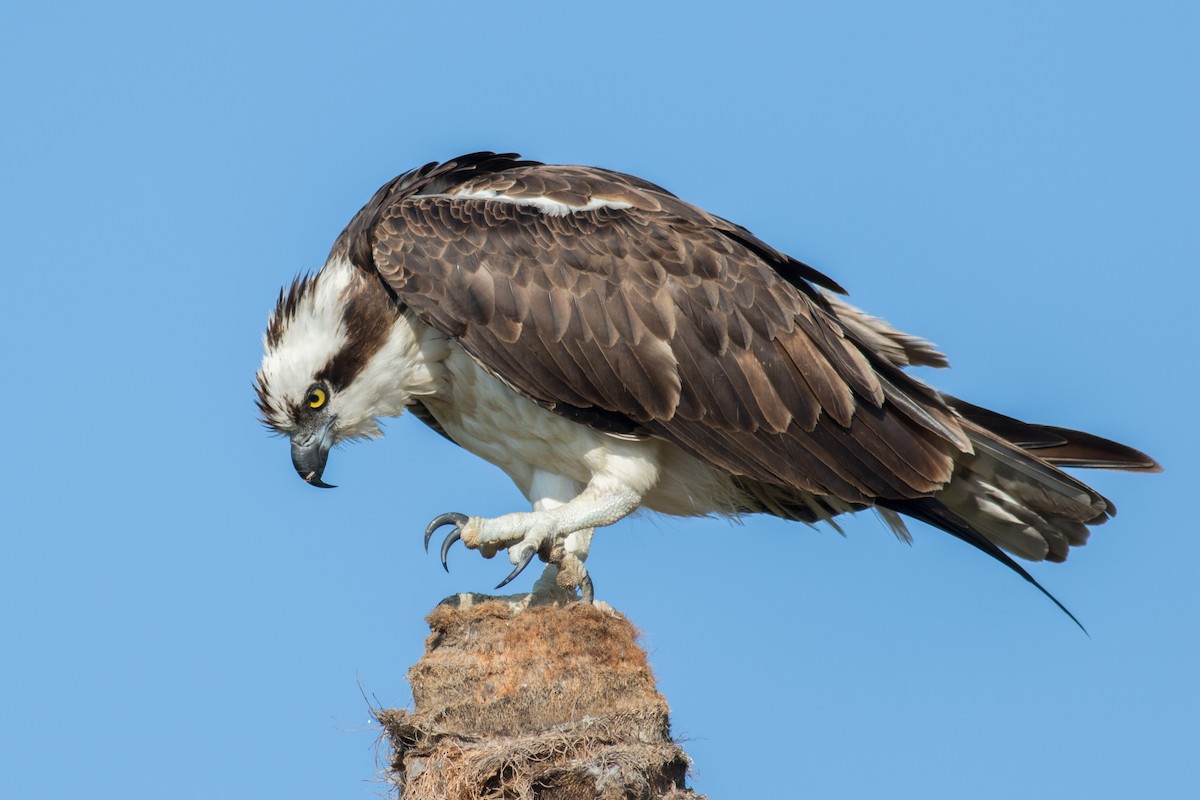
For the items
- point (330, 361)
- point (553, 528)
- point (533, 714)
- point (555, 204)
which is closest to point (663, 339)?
point (555, 204)

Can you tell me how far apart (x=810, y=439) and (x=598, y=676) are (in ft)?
6.88

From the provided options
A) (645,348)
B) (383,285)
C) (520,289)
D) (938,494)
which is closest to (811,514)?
(938,494)

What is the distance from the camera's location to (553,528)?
7305 millimetres

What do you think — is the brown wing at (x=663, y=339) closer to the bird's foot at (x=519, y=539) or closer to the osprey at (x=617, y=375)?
the osprey at (x=617, y=375)

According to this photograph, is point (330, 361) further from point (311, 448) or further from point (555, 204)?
point (555, 204)

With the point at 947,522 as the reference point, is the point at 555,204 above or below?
above

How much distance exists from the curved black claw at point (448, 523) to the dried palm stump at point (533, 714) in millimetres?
627

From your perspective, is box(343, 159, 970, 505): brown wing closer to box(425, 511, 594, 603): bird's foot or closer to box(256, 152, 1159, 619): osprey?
box(256, 152, 1159, 619): osprey

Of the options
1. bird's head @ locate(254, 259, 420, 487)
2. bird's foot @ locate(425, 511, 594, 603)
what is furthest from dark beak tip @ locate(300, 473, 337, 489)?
bird's foot @ locate(425, 511, 594, 603)

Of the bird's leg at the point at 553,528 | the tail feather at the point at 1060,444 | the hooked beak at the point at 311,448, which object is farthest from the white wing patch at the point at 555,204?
the tail feather at the point at 1060,444

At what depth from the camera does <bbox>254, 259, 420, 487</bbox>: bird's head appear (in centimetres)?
786

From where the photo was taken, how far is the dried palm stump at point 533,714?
19.2ft

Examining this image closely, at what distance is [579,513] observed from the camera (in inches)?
294

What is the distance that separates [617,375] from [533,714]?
205 centimetres
